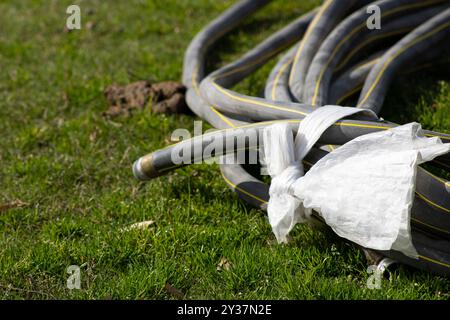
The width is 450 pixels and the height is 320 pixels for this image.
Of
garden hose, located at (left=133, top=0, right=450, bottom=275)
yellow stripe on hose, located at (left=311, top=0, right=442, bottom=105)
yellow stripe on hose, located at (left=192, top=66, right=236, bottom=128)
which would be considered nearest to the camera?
garden hose, located at (left=133, top=0, right=450, bottom=275)

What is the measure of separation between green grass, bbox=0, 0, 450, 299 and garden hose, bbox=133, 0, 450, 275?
0.52 ft

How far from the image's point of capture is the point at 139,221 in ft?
11.1

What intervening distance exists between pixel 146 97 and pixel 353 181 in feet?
6.85

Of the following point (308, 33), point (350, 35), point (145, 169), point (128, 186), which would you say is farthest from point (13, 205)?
point (350, 35)

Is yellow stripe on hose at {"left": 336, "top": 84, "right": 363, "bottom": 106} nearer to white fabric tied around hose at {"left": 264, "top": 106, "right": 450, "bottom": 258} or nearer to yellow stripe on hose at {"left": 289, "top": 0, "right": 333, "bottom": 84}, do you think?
yellow stripe on hose at {"left": 289, "top": 0, "right": 333, "bottom": 84}

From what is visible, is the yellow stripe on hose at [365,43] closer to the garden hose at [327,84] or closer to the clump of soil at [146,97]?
the garden hose at [327,84]

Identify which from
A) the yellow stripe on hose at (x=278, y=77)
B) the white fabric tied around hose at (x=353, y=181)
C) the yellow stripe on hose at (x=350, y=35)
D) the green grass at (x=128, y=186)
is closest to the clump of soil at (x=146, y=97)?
the green grass at (x=128, y=186)

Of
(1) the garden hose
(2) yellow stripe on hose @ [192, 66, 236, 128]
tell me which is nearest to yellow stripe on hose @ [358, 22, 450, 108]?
(1) the garden hose

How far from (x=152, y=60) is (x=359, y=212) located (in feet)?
9.08

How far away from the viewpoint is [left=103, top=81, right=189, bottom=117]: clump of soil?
432 centimetres

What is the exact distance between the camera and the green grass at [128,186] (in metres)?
2.84

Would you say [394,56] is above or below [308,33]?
below

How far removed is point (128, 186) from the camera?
3721mm

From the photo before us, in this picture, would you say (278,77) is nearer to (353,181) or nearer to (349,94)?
(349,94)
